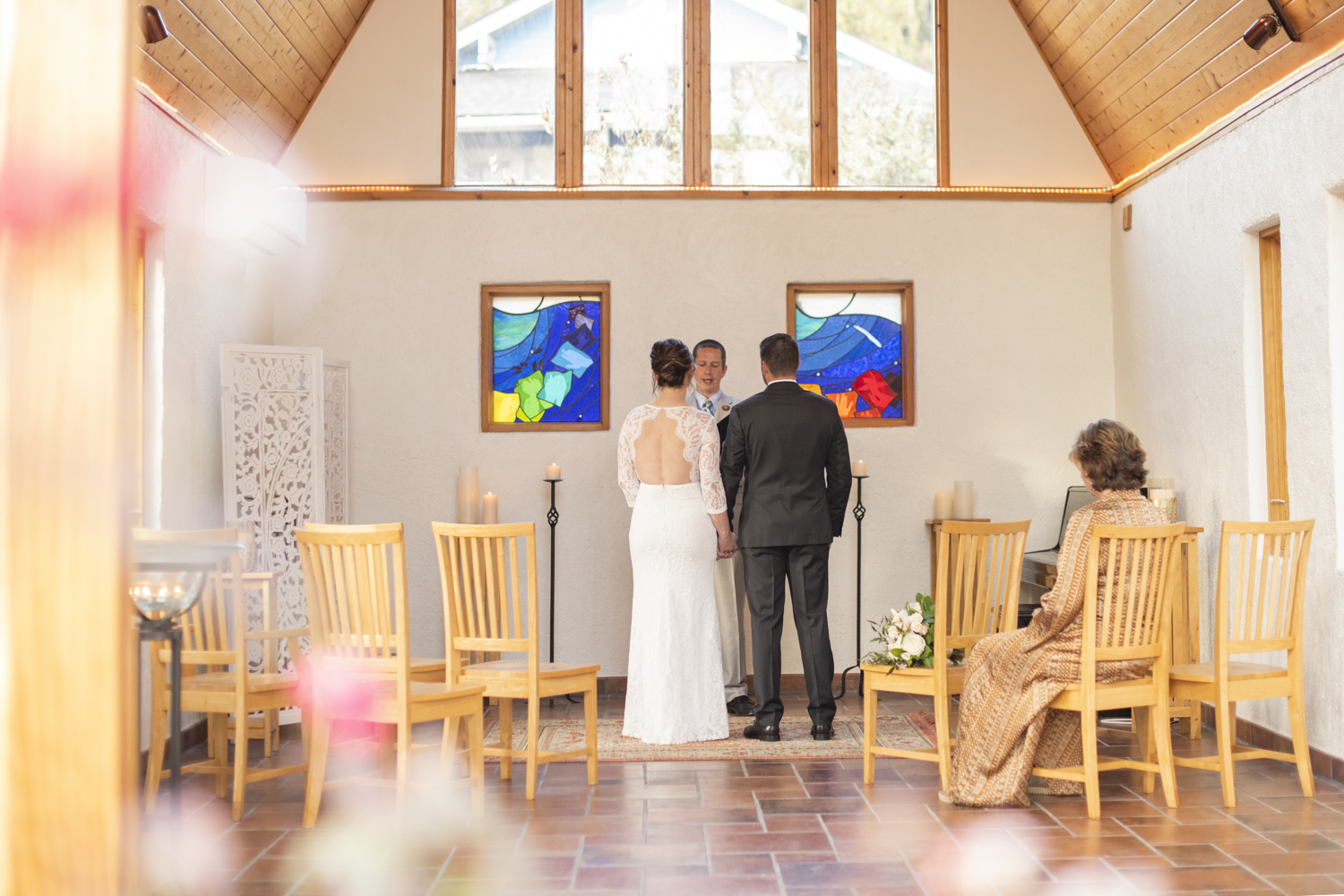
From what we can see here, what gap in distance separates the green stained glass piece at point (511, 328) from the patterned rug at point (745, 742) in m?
2.14

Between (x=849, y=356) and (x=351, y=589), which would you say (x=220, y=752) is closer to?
(x=351, y=589)

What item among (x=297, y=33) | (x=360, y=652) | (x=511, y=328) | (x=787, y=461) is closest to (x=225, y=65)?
(x=297, y=33)

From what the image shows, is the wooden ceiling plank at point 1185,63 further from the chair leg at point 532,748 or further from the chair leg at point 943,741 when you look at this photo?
the chair leg at point 532,748

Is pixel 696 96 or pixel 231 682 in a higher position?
pixel 696 96

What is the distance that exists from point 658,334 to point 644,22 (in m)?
1.82

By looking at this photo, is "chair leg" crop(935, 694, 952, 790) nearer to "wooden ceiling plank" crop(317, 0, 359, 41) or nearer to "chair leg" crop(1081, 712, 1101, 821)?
"chair leg" crop(1081, 712, 1101, 821)

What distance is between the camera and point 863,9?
6.05 m

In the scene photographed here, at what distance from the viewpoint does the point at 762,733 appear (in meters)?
4.50

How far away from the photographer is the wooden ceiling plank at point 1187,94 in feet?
14.3

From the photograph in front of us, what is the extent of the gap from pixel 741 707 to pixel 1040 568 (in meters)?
1.72

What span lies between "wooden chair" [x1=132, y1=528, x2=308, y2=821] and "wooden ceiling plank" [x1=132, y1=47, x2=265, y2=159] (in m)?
1.93

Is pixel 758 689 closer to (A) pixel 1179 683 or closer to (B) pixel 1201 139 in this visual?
(A) pixel 1179 683

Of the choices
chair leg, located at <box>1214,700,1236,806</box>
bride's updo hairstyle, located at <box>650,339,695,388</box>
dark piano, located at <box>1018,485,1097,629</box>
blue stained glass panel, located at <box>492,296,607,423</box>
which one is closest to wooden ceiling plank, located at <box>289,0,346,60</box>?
blue stained glass panel, located at <box>492,296,607,423</box>

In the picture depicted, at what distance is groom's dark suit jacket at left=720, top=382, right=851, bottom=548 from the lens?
4.42 metres
